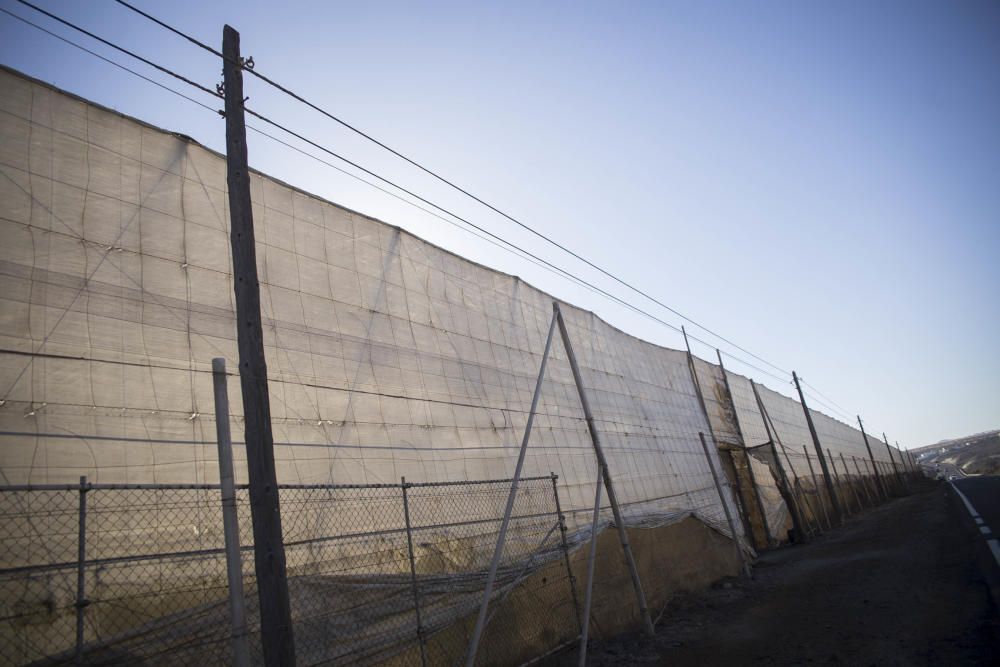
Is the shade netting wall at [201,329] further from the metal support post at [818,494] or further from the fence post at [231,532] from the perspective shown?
the metal support post at [818,494]

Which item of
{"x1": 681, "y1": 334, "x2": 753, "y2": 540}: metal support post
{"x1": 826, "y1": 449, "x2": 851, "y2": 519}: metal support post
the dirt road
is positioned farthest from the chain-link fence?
{"x1": 826, "y1": 449, "x2": 851, "y2": 519}: metal support post

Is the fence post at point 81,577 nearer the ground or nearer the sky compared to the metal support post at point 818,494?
nearer the sky

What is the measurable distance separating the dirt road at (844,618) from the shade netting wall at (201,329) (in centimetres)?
235

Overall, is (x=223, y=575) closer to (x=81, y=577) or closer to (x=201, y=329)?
(x=81, y=577)

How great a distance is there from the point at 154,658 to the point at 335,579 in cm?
148

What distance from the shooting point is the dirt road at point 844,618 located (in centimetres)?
571

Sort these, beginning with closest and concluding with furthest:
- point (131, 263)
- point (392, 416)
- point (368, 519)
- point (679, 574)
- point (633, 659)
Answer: point (131, 263) → point (368, 519) → point (392, 416) → point (633, 659) → point (679, 574)

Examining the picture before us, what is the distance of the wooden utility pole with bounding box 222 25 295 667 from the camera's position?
12.4 ft

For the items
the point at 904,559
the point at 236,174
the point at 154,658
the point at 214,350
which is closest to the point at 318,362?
the point at 214,350

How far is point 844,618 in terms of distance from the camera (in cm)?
739

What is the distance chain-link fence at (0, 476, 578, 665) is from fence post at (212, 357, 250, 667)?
139 mm

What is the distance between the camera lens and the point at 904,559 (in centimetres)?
1113

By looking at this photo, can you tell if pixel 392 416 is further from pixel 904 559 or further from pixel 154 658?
pixel 904 559

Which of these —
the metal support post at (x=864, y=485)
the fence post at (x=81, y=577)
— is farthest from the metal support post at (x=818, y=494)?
the fence post at (x=81, y=577)
